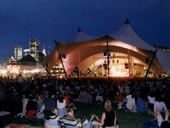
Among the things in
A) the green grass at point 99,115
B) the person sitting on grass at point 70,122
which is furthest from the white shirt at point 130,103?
the person sitting on grass at point 70,122

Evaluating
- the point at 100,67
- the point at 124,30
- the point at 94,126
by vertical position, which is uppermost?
the point at 124,30

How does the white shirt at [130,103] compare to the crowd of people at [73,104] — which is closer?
the crowd of people at [73,104]

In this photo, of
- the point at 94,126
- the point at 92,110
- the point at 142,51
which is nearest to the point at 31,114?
the point at 92,110

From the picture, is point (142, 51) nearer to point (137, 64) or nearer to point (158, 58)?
point (158, 58)

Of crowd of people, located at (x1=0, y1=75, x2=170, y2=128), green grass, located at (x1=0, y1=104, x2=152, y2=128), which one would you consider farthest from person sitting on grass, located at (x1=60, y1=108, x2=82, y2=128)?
green grass, located at (x1=0, y1=104, x2=152, y2=128)

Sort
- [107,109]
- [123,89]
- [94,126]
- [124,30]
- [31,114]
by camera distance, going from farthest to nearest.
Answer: [124,30] → [123,89] → [31,114] → [94,126] → [107,109]

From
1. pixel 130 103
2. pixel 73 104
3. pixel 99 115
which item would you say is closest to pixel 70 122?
pixel 99 115

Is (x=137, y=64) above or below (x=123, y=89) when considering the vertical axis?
above

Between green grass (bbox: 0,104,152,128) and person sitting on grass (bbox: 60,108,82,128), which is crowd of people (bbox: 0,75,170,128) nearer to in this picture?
person sitting on grass (bbox: 60,108,82,128)

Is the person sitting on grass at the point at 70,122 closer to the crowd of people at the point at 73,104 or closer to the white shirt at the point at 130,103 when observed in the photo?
the crowd of people at the point at 73,104

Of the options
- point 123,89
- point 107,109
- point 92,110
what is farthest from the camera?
point 123,89

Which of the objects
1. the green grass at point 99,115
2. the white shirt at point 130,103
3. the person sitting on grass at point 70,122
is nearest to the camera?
the person sitting on grass at point 70,122

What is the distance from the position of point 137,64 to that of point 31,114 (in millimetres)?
36391

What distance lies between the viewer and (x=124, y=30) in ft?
134
